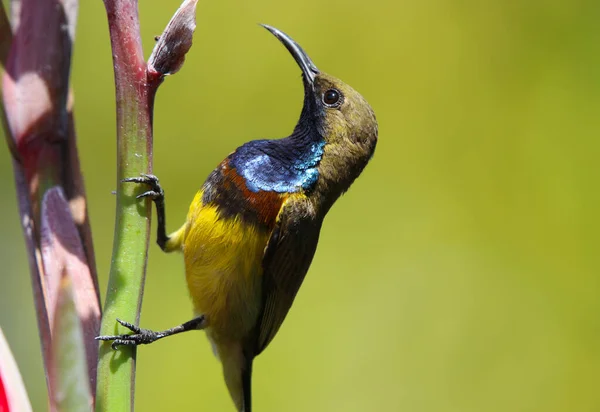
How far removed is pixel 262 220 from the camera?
1.13 meters

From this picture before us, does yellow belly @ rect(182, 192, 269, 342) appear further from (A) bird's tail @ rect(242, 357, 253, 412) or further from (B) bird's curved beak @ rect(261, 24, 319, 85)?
(B) bird's curved beak @ rect(261, 24, 319, 85)

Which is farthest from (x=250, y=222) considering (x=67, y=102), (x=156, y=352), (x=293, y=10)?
(x=293, y=10)

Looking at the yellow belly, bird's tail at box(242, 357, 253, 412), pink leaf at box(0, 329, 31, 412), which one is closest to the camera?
pink leaf at box(0, 329, 31, 412)

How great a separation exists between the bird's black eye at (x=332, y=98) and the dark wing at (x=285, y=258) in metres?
0.21

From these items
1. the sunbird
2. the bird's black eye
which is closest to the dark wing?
the sunbird

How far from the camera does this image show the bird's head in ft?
4.14

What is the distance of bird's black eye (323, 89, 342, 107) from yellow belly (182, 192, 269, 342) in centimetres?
28

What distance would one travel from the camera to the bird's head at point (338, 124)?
49.7 inches

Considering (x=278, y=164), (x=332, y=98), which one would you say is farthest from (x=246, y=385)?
(x=332, y=98)

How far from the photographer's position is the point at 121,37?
54cm

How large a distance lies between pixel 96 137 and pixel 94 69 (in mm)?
200

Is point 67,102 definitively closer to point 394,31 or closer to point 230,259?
point 230,259

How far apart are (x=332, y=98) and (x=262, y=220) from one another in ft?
0.93

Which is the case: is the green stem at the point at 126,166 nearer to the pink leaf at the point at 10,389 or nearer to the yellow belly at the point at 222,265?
the pink leaf at the point at 10,389
